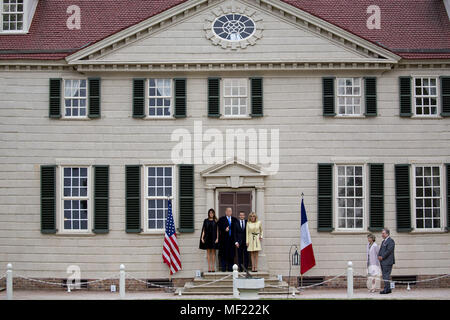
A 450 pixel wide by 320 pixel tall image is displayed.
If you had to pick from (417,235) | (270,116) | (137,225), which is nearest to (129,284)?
(137,225)

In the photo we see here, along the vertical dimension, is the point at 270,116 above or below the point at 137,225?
above

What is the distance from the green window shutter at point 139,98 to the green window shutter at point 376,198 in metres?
7.98

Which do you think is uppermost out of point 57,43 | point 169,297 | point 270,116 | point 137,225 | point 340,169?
point 57,43

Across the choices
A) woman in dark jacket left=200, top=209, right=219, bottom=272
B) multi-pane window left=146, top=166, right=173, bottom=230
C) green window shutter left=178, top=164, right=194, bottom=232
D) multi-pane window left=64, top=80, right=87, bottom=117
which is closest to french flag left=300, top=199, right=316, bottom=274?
woman in dark jacket left=200, top=209, right=219, bottom=272

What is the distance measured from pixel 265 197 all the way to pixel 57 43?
356 inches

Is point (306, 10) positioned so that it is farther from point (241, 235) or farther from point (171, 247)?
point (171, 247)

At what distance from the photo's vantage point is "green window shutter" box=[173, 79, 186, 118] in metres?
29.8

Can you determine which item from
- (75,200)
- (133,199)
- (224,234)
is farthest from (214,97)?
(75,200)

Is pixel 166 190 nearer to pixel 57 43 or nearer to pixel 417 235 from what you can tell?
pixel 57 43

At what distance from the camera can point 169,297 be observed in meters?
26.8

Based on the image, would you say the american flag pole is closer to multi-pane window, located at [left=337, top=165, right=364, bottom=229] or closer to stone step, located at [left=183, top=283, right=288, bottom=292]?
stone step, located at [left=183, top=283, right=288, bottom=292]

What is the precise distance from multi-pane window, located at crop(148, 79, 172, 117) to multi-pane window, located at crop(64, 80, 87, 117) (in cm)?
226

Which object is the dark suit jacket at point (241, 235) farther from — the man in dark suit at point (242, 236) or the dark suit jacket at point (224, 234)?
the dark suit jacket at point (224, 234)

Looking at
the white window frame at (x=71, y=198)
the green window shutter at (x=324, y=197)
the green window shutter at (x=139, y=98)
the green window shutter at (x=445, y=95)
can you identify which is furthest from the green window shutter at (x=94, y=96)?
the green window shutter at (x=445, y=95)
